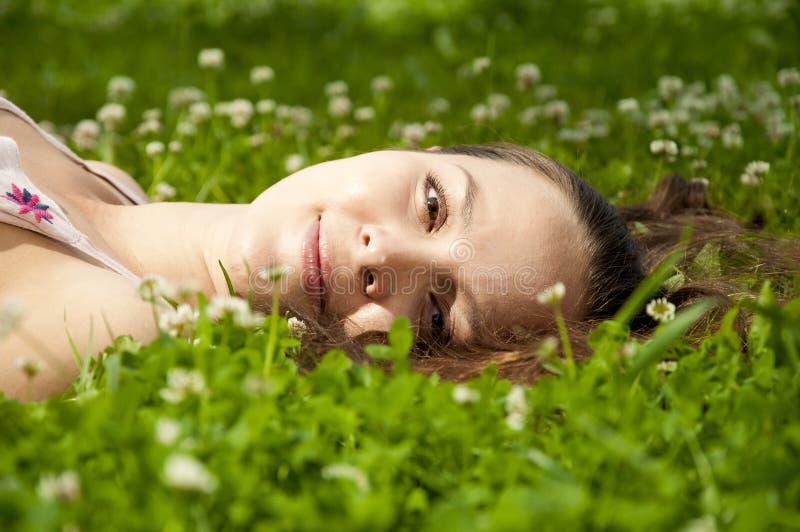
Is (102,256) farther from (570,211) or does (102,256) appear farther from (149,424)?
(570,211)

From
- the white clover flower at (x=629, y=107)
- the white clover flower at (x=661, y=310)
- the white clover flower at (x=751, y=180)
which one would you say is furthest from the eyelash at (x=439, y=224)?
the white clover flower at (x=629, y=107)

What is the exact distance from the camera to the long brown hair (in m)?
2.30

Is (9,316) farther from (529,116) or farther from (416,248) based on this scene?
(529,116)

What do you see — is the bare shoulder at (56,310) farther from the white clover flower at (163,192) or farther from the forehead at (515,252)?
the white clover flower at (163,192)

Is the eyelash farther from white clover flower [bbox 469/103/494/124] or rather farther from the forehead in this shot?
white clover flower [bbox 469/103/494/124]

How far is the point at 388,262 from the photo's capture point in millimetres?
2352

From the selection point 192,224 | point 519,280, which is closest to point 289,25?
point 192,224

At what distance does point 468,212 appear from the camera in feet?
8.06

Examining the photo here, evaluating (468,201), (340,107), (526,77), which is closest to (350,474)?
(468,201)

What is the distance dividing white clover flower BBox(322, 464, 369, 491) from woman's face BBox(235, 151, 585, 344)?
0.92 metres

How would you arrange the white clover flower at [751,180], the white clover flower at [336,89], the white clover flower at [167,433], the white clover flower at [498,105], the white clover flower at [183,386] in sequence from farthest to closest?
the white clover flower at [336,89]
the white clover flower at [498,105]
the white clover flower at [751,180]
the white clover flower at [183,386]
the white clover flower at [167,433]

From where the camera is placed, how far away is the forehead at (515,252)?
2.41 meters

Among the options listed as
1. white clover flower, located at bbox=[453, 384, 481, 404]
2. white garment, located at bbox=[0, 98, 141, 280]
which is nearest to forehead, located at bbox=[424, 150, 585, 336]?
white clover flower, located at bbox=[453, 384, 481, 404]

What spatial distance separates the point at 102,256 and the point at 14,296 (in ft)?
1.09
